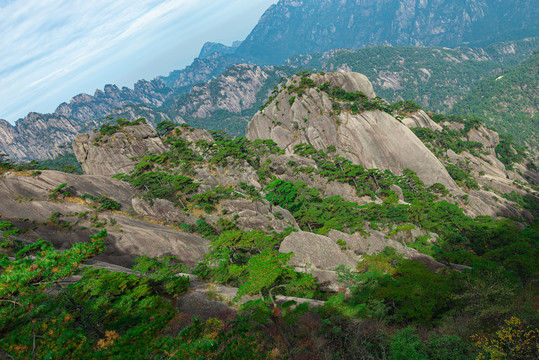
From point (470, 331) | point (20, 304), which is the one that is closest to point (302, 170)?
point (470, 331)

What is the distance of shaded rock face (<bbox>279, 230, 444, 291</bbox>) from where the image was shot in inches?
1118

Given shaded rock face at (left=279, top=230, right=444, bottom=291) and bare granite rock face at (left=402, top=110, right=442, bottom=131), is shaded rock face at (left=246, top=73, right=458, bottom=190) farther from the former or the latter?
shaded rock face at (left=279, top=230, right=444, bottom=291)

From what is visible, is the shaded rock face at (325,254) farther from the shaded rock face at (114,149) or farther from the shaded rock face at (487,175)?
the shaded rock face at (114,149)

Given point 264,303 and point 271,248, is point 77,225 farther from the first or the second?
point 264,303

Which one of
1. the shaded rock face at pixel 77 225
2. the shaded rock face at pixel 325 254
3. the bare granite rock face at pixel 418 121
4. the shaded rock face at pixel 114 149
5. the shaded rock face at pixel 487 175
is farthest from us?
the bare granite rock face at pixel 418 121

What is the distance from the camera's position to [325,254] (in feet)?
101

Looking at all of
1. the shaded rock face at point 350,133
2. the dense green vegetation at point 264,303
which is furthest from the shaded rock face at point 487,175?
the dense green vegetation at point 264,303

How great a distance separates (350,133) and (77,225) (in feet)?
218

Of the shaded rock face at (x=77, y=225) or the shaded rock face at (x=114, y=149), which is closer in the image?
the shaded rock face at (x=77, y=225)

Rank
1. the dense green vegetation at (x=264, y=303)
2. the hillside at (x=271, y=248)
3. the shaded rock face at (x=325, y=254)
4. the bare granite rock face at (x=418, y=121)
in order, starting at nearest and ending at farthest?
the dense green vegetation at (x=264, y=303) < the hillside at (x=271, y=248) < the shaded rock face at (x=325, y=254) < the bare granite rock face at (x=418, y=121)

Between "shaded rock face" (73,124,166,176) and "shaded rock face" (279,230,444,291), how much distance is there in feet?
159

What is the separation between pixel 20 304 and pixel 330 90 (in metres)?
88.8

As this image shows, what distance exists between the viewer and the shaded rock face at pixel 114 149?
204 feet

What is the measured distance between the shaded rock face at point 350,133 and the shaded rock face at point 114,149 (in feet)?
128
